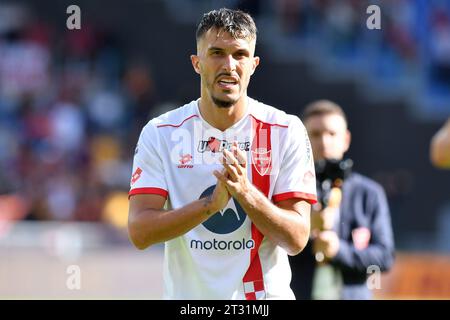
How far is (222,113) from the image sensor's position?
17.2 ft

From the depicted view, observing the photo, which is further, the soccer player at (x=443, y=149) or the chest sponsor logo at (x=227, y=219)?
the chest sponsor logo at (x=227, y=219)

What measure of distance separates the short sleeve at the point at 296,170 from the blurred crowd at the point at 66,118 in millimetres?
10905

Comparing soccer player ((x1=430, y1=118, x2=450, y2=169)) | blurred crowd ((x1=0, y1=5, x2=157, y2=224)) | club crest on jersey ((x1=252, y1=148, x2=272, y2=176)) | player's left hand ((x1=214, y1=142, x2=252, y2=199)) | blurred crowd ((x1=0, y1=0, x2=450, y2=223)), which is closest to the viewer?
player's left hand ((x1=214, y1=142, x2=252, y2=199))

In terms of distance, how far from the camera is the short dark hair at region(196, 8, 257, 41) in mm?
5070

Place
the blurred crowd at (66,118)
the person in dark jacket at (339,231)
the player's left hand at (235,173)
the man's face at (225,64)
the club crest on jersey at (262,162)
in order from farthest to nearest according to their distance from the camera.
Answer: the blurred crowd at (66,118) → the person in dark jacket at (339,231) → the club crest on jersey at (262,162) → the man's face at (225,64) → the player's left hand at (235,173)

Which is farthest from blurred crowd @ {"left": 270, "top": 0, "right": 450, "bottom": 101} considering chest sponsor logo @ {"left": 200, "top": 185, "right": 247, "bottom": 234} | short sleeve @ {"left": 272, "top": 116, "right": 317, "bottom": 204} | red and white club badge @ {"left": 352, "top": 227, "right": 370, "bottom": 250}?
chest sponsor logo @ {"left": 200, "top": 185, "right": 247, "bottom": 234}

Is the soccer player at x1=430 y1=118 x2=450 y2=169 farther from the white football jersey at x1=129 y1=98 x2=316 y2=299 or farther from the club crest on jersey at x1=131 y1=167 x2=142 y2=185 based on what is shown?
the club crest on jersey at x1=131 y1=167 x2=142 y2=185

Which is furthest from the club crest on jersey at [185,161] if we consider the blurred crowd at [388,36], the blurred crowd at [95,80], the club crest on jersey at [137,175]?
the blurred crowd at [388,36]

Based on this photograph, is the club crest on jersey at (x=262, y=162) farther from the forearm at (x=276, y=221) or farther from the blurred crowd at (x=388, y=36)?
the blurred crowd at (x=388, y=36)

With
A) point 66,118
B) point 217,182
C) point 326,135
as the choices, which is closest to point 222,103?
point 217,182

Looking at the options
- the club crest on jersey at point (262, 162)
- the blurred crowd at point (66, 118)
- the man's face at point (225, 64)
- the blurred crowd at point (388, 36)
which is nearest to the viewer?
the man's face at point (225, 64)

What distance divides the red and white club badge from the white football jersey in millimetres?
1822

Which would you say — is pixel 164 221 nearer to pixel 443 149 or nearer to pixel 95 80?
pixel 443 149

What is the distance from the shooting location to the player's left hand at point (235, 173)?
4809 millimetres
